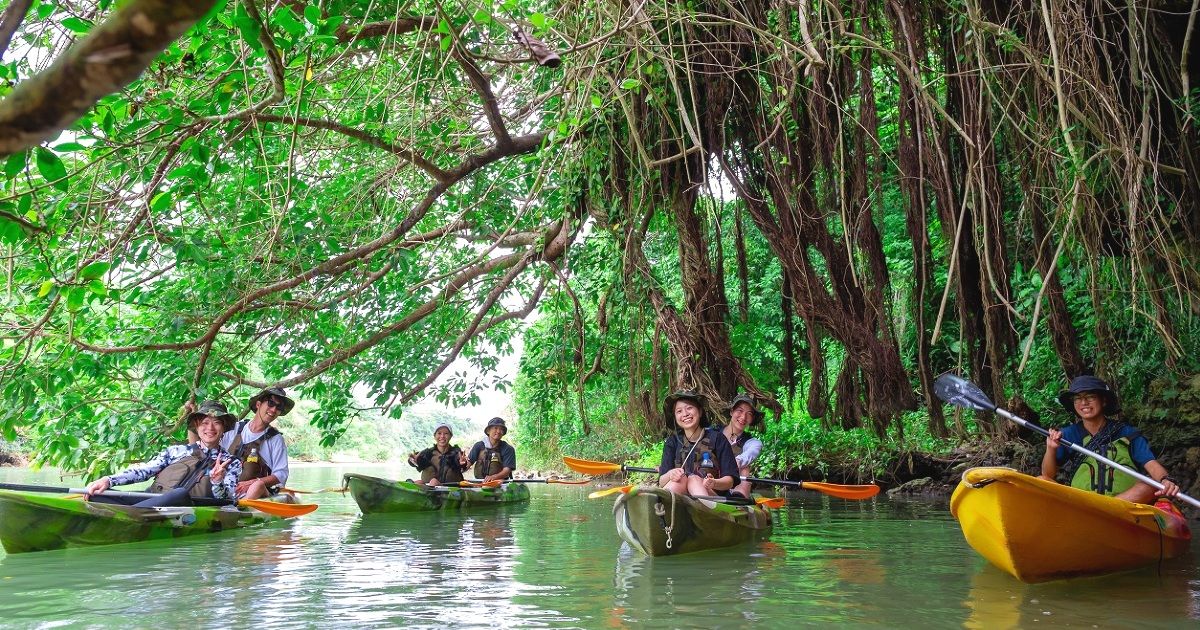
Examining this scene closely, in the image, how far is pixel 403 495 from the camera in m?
9.53

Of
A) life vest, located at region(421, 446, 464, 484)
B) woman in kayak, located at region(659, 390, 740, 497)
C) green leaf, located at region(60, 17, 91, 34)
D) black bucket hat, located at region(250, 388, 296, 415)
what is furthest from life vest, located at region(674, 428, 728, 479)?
life vest, located at region(421, 446, 464, 484)

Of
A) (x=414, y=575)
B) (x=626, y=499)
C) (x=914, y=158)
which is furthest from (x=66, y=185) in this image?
(x=914, y=158)

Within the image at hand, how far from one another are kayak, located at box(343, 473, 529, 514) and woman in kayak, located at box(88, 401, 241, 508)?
224 cm

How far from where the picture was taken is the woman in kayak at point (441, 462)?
1109cm

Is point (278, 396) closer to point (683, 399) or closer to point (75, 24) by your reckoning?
point (683, 399)

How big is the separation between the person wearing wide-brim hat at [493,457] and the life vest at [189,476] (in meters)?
4.39

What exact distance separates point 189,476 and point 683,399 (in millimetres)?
3720

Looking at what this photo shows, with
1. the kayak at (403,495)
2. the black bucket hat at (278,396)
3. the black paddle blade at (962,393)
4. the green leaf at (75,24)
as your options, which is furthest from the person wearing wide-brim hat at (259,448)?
the black paddle blade at (962,393)

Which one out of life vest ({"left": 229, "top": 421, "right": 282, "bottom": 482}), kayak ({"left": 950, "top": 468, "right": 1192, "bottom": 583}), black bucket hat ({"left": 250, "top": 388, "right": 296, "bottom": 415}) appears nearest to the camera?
kayak ({"left": 950, "top": 468, "right": 1192, "bottom": 583})

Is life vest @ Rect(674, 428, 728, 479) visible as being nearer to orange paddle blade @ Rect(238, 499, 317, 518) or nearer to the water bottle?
the water bottle

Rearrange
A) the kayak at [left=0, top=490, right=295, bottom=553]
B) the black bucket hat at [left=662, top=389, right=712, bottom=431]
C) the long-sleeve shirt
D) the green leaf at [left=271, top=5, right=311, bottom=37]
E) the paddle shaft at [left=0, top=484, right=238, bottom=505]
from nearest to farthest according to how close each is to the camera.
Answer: the green leaf at [left=271, top=5, right=311, bottom=37]
the kayak at [left=0, top=490, right=295, bottom=553]
the paddle shaft at [left=0, top=484, right=238, bottom=505]
the black bucket hat at [left=662, top=389, right=712, bottom=431]
the long-sleeve shirt

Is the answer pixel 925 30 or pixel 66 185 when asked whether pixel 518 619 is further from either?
pixel 925 30

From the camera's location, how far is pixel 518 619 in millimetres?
3697

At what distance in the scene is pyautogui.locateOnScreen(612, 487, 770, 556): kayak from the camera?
5375 mm
